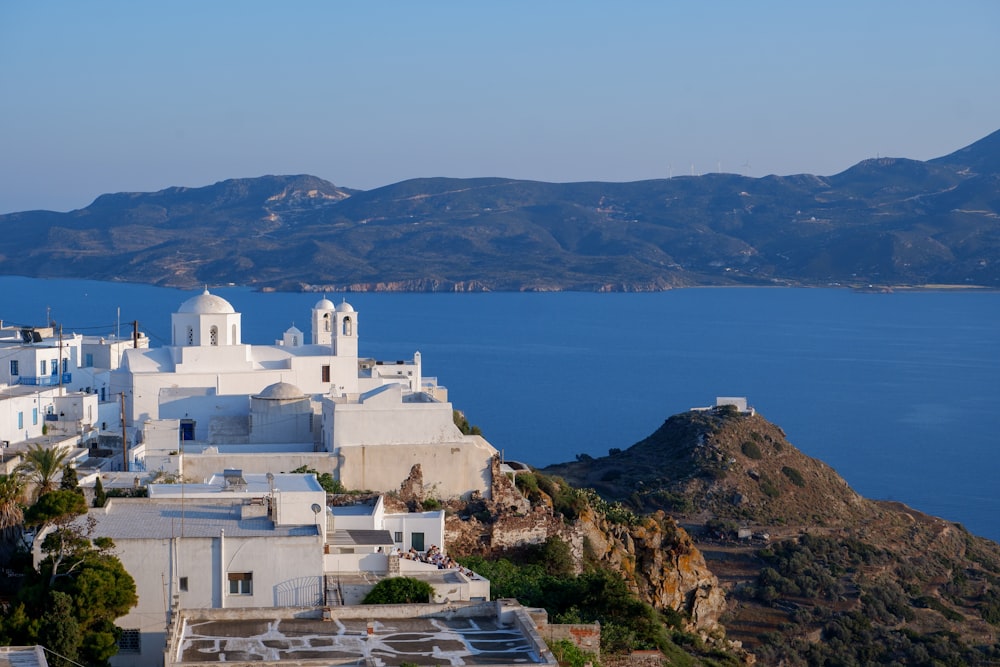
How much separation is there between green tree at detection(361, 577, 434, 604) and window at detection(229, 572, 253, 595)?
4.24 ft

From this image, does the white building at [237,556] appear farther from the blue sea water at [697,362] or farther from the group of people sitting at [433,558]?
the blue sea water at [697,362]

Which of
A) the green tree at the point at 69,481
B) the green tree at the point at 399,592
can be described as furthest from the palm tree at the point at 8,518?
the green tree at the point at 399,592

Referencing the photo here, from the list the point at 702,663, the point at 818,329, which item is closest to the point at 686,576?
the point at 702,663

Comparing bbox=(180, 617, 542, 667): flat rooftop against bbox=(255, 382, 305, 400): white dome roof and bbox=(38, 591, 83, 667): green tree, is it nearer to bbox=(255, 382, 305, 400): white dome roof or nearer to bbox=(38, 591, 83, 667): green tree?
bbox=(38, 591, 83, 667): green tree

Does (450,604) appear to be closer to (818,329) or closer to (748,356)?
(748,356)

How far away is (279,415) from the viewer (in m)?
24.6

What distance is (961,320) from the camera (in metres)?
133

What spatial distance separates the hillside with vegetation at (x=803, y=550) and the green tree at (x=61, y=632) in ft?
53.0

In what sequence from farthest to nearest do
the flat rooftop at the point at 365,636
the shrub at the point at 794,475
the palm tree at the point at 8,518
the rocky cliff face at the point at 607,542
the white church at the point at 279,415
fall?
the shrub at the point at 794,475 < the white church at the point at 279,415 < the rocky cliff face at the point at 607,542 < the palm tree at the point at 8,518 < the flat rooftop at the point at 365,636

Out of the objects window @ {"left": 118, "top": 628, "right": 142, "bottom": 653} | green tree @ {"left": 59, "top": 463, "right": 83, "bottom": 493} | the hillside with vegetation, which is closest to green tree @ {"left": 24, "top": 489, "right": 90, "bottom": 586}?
window @ {"left": 118, "top": 628, "right": 142, "bottom": 653}

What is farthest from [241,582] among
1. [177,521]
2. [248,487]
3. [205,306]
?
[205,306]

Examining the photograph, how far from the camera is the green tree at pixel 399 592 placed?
14.8 m

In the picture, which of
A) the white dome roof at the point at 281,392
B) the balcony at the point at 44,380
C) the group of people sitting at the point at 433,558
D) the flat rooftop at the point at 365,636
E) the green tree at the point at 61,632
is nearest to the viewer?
the flat rooftop at the point at 365,636

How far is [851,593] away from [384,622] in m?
19.8
